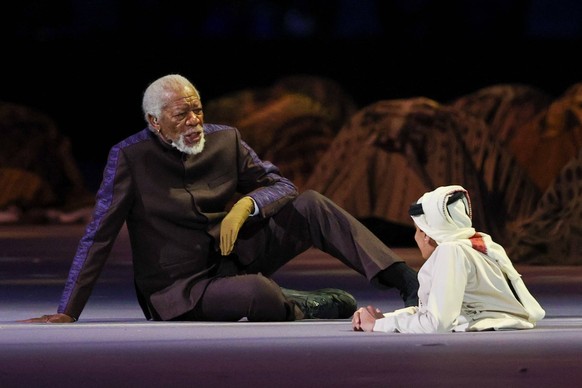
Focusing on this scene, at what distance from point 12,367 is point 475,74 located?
1211 centimetres

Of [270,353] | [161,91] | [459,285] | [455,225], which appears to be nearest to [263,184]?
[161,91]

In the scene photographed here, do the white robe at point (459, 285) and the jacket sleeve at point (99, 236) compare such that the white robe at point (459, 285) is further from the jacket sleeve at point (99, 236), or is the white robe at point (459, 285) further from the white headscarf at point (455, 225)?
the jacket sleeve at point (99, 236)

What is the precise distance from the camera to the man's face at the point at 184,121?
723cm

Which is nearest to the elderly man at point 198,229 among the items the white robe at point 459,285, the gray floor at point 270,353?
the gray floor at point 270,353

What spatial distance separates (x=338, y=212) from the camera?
7371 mm

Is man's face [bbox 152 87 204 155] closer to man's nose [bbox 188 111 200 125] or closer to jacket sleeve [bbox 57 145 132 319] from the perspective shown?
man's nose [bbox 188 111 200 125]

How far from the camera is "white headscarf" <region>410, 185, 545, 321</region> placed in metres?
6.61

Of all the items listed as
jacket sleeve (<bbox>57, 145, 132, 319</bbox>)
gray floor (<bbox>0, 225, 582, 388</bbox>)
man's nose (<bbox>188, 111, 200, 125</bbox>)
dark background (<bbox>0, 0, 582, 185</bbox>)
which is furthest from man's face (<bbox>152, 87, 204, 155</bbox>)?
dark background (<bbox>0, 0, 582, 185</bbox>)

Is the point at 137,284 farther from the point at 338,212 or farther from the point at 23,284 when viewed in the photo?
the point at 23,284

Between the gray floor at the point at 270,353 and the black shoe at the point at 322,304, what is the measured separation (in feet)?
0.52

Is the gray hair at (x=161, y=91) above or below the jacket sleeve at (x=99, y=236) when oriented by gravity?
above

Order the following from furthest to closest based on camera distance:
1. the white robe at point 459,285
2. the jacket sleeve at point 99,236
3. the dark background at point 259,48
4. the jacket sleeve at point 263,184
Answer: the dark background at point 259,48, the jacket sleeve at point 263,184, the jacket sleeve at point 99,236, the white robe at point 459,285

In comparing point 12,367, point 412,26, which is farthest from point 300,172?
point 12,367

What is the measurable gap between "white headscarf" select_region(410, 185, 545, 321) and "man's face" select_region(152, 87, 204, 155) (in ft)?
3.23
